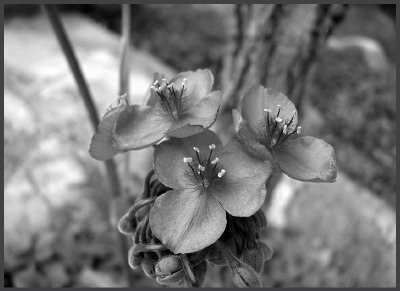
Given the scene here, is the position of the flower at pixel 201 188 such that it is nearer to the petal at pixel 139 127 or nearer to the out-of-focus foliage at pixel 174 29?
the petal at pixel 139 127

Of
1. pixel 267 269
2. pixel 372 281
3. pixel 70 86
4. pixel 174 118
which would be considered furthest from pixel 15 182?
pixel 372 281

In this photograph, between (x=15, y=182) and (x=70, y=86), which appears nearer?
(x=15, y=182)

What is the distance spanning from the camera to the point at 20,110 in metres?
3.21

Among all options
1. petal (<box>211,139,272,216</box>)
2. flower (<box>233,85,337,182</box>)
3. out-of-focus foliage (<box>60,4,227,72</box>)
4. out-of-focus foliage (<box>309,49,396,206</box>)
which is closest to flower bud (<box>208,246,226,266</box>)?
petal (<box>211,139,272,216</box>)

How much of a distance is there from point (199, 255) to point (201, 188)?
137 mm

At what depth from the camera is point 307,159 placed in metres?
0.98

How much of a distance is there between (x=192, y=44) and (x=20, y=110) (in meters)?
2.44

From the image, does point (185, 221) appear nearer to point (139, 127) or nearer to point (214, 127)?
point (139, 127)

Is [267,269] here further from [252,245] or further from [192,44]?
[192,44]

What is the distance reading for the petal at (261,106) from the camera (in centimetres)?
100

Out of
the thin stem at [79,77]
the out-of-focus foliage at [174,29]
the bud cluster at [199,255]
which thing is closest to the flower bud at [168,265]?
the bud cluster at [199,255]

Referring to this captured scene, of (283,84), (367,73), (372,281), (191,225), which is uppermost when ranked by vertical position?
(191,225)

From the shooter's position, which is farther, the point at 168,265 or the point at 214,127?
the point at 214,127

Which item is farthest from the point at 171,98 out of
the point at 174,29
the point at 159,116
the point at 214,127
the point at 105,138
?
the point at 174,29
